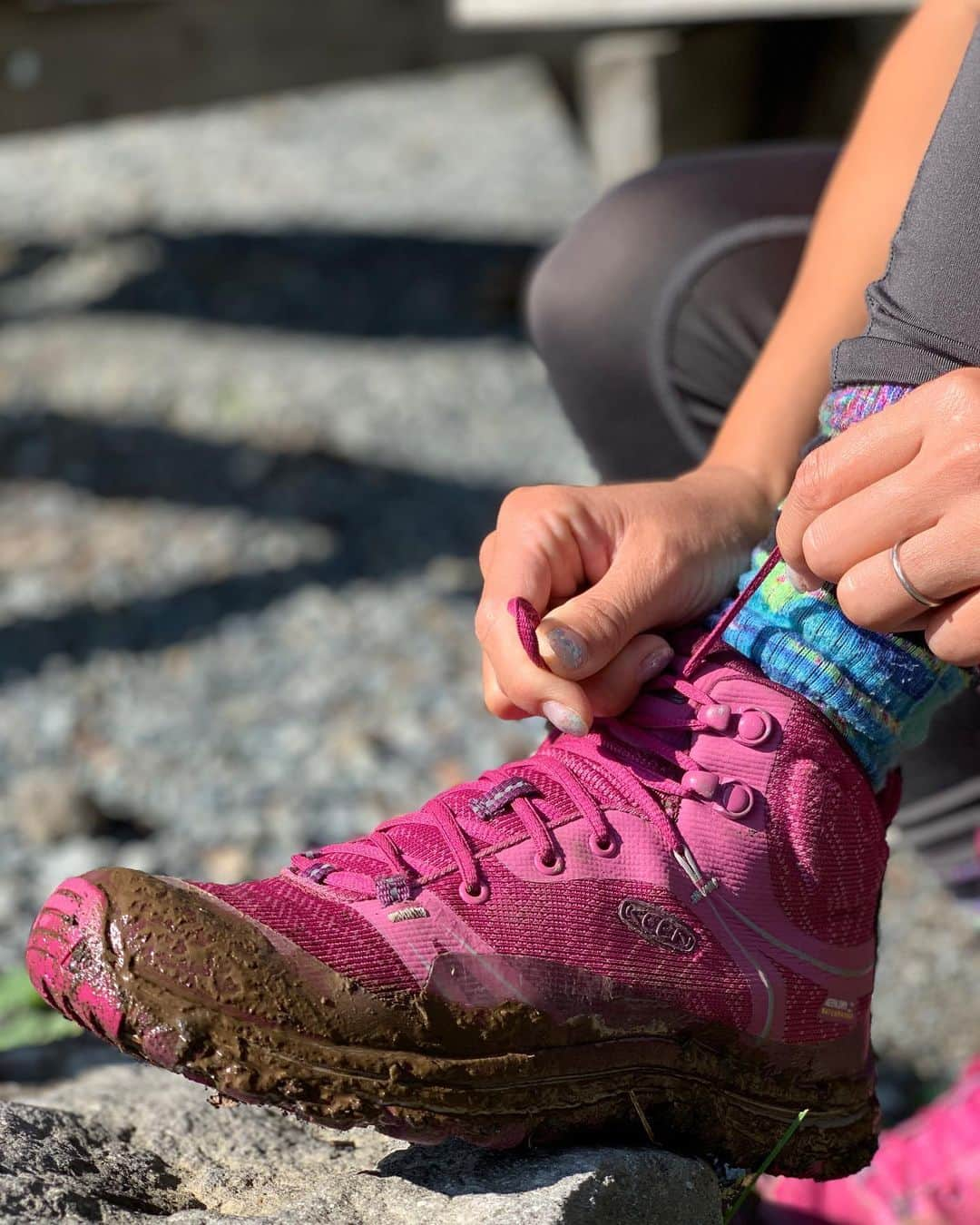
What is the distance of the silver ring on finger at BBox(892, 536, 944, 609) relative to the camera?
1.02 m

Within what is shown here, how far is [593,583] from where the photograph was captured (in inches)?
48.1

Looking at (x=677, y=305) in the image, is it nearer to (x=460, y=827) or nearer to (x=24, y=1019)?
(x=460, y=827)

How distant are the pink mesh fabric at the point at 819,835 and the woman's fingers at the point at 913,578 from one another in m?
0.14

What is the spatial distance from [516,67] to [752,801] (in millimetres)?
5973

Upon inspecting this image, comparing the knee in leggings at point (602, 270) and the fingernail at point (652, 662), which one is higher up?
the knee in leggings at point (602, 270)

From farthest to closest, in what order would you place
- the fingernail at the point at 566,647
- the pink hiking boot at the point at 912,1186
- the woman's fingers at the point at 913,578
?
1. the pink hiking boot at the point at 912,1186
2. the fingernail at the point at 566,647
3. the woman's fingers at the point at 913,578

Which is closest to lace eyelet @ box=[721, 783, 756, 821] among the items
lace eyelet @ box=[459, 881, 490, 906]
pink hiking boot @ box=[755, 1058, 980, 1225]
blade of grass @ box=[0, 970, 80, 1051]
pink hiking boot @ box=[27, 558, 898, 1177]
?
pink hiking boot @ box=[27, 558, 898, 1177]

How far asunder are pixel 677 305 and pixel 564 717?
2.64 ft

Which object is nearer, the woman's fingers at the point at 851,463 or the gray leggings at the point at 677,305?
the woman's fingers at the point at 851,463

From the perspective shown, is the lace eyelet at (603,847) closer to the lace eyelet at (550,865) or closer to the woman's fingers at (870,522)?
the lace eyelet at (550,865)

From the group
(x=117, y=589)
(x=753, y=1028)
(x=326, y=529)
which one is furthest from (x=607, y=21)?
(x=753, y=1028)

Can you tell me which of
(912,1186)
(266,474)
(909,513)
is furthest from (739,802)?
(266,474)

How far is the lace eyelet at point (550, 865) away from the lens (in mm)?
1130

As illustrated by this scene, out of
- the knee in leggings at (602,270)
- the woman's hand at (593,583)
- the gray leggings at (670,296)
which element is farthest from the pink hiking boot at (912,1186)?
the knee in leggings at (602,270)
